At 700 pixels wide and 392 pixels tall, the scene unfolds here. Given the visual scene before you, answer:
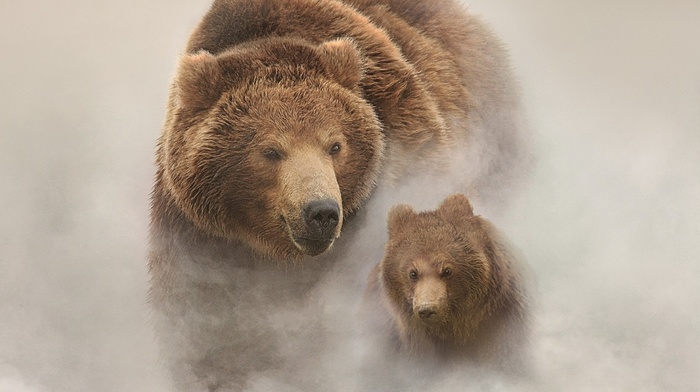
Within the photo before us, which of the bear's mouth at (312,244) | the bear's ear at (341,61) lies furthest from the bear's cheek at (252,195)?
the bear's ear at (341,61)

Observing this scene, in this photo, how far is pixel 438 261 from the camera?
3.48 meters

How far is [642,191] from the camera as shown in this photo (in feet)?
12.4

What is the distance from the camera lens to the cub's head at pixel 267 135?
10.6 feet

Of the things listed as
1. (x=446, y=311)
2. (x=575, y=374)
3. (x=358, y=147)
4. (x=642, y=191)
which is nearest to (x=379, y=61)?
(x=358, y=147)

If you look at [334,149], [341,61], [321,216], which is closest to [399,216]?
[334,149]

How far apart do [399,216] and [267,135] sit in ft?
2.14

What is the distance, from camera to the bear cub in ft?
11.4

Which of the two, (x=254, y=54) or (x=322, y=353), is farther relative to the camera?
(x=322, y=353)

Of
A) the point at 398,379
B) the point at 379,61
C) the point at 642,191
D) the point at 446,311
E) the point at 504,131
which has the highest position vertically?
the point at 379,61

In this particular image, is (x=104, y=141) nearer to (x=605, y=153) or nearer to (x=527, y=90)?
(x=527, y=90)

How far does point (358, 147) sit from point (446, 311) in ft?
2.45

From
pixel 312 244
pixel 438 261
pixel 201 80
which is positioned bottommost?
pixel 438 261

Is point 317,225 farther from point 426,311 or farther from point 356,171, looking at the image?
point 426,311

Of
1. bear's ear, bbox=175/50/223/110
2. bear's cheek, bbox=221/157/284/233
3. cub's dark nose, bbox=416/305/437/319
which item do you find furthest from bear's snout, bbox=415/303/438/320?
bear's ear, bbox=175/50/223/110
